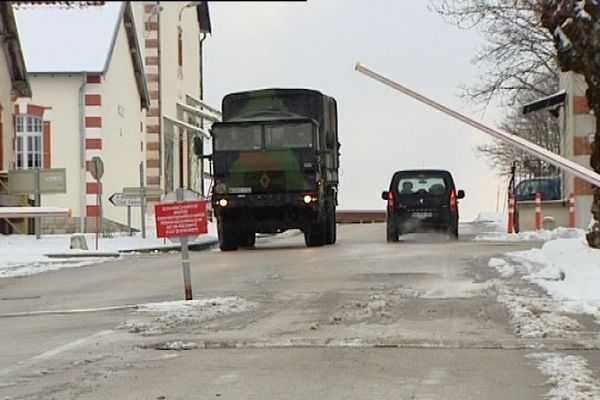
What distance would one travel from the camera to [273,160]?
2409cm

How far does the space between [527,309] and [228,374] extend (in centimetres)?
510

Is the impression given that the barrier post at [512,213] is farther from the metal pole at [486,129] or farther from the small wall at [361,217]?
the metal pole at [486,129]

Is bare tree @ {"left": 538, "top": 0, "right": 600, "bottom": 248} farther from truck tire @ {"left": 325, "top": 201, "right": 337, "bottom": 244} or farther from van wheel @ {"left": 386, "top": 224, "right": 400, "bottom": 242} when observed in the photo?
van wheel @ {"left": 386, "top": 224, "right": 400, "bottom": 242}

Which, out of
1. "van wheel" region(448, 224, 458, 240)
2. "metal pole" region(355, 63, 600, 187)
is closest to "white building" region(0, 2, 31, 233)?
"van wheel" region(448, 224, 458, 240)

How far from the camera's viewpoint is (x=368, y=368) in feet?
30.0

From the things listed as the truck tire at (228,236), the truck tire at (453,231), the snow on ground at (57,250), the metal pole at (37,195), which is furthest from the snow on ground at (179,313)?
the metal pole at (37,195)

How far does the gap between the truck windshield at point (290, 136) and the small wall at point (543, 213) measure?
13185mm

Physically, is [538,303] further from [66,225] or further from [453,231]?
A: [66,225]

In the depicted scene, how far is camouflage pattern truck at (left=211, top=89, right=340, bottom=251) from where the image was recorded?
75.2ft

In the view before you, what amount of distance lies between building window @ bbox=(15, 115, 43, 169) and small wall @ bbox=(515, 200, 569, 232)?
51.7ft

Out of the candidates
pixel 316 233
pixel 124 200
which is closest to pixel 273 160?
pixel 316 233

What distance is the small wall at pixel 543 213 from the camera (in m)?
34.1

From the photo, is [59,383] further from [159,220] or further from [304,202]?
[304,202]

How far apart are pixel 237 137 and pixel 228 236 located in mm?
3816
